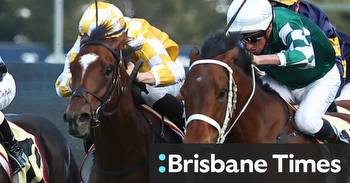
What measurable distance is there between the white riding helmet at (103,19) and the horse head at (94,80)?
0.10 metres

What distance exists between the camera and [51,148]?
7.06 meters

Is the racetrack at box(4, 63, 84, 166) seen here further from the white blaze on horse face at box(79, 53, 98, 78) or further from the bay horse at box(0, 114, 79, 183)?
the white blaze on horse face at box(79, 53, 98, 78)

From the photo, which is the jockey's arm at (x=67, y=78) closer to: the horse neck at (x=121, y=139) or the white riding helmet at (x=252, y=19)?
the horse neck at (x=121, y=139)

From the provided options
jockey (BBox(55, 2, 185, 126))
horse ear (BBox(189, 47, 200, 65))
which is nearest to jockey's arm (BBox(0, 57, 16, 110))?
jockey (BBox(55, 2, 185, 126))

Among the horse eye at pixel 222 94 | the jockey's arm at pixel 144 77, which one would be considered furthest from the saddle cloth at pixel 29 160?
the horse eye at pixel 222 94

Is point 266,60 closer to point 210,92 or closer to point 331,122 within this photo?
point 210,92

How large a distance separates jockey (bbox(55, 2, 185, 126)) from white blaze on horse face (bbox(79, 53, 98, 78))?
28 centimetres

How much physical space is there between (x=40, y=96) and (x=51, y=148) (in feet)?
5.49

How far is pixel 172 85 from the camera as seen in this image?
646cm

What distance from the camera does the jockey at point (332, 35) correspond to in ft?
23.0

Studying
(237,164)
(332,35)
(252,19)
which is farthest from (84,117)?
(332,35)

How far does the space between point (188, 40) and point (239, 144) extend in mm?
28614

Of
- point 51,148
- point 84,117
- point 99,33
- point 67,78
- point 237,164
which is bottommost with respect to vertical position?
point 51,148

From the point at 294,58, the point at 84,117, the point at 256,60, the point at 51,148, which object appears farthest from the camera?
the point at 51,148
